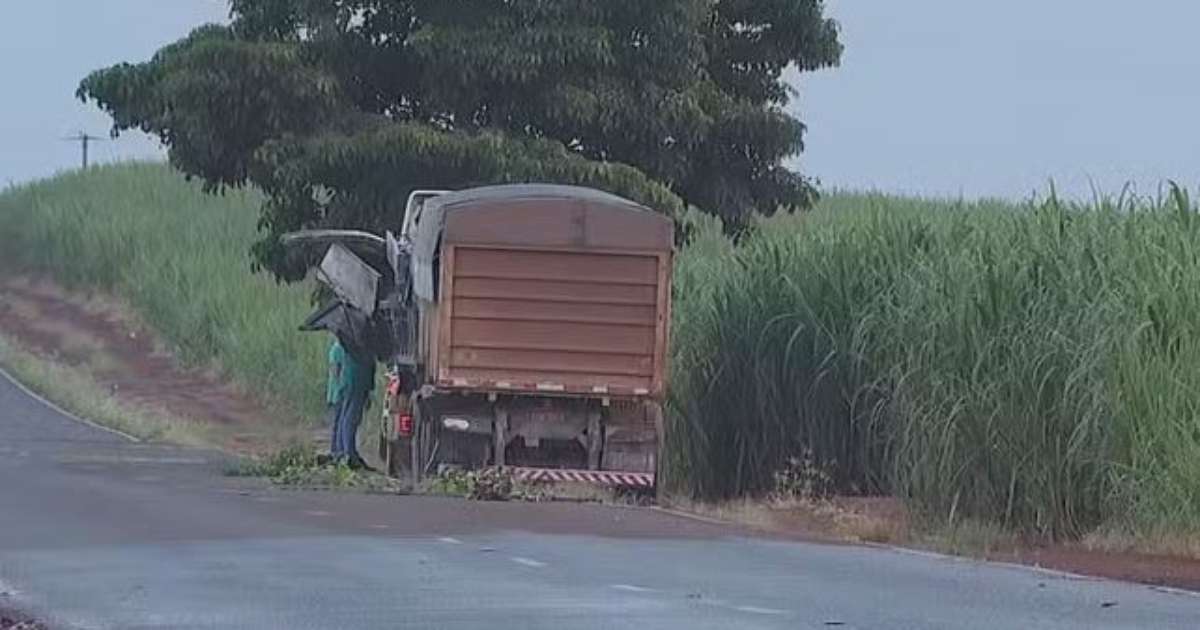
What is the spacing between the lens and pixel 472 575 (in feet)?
49.6

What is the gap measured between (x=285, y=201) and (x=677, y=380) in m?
7.04

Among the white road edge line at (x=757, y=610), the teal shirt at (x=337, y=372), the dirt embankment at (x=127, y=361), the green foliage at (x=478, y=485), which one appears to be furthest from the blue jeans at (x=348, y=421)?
the white road edge line at (x=757, y=610)

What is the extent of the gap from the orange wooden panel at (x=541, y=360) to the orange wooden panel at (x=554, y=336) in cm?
5

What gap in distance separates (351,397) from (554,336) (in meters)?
5.98

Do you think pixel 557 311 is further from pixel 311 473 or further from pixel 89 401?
pixel 89 401

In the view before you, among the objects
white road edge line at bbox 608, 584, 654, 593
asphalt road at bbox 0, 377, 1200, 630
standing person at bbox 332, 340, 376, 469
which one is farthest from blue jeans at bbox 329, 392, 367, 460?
white road edge line at bbox 608, 584, 654, 593

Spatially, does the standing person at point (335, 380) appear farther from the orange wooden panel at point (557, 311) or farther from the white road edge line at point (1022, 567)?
the white road edge line at point (1022, 567)

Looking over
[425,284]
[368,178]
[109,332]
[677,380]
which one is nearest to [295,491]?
[425,284]

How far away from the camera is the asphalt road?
13.0 meters

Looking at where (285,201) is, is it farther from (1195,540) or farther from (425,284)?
(1195,540)

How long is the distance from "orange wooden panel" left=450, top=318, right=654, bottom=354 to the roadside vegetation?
1.69 meters

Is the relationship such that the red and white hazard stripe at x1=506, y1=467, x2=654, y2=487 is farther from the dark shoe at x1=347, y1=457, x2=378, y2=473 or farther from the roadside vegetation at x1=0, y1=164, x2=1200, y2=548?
the dark shoe at x1=347, y1=457, x2=378, y2=473

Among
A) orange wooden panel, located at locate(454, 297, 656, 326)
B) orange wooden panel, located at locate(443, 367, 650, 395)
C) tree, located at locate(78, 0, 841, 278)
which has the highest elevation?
tree, located at locate(78, 0, 841, 278)

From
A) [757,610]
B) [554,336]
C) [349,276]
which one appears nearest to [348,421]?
[349,276]
